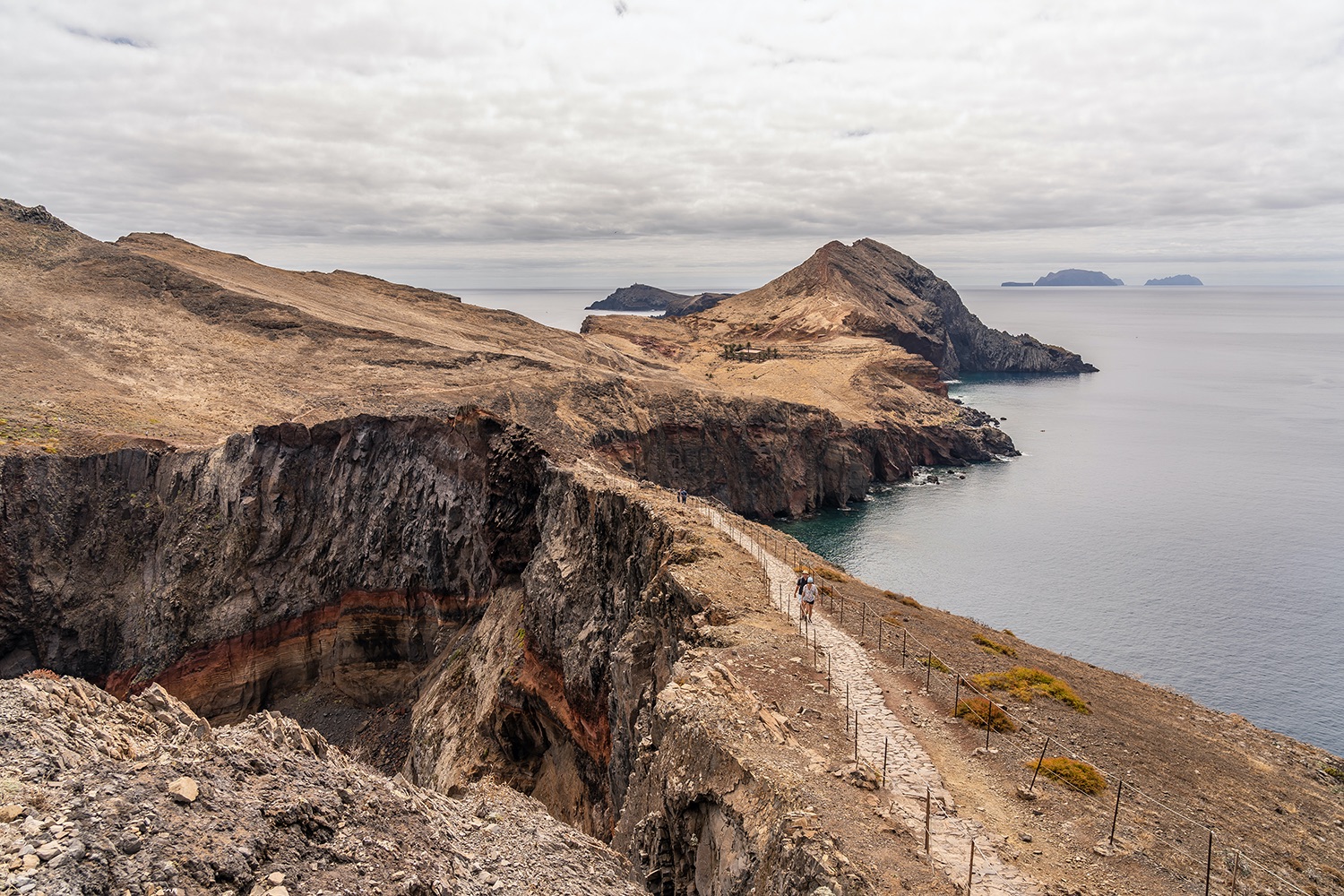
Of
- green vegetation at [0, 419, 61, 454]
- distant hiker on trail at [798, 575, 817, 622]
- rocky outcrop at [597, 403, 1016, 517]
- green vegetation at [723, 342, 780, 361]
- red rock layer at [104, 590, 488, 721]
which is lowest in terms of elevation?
red rock layer at [104, 590, 488, 721]

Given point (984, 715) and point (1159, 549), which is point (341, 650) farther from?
point (1159, 549)

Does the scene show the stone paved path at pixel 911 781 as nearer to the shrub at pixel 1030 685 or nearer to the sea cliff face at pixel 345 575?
the shrub at pixel 1030 685

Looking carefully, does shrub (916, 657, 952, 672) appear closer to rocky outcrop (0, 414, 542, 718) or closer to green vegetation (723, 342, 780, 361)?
rocky outcrop (0, 414, 542, 718)

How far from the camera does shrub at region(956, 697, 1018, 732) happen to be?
2100 centimetres

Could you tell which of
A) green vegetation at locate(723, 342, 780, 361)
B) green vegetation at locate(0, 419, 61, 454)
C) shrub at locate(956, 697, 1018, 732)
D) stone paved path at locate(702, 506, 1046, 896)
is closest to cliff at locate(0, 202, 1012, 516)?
green vegetation at locate(0, 419, 61, 454)

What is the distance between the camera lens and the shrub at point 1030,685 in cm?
2414

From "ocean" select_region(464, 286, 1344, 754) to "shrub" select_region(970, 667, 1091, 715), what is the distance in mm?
30982

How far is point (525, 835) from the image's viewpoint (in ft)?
69.3

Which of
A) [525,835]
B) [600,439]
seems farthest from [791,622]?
[600,439]

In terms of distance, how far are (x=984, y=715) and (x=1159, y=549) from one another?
67980mm

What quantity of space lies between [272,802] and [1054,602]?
66.0m

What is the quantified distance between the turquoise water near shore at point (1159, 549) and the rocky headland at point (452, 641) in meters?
18.5

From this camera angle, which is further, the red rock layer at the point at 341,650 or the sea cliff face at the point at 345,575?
the red rock layer at the point at 341,650

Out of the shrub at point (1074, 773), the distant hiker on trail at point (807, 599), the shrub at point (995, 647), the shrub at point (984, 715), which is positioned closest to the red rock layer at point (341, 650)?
the distant hiker on trail at point (807, 599)
